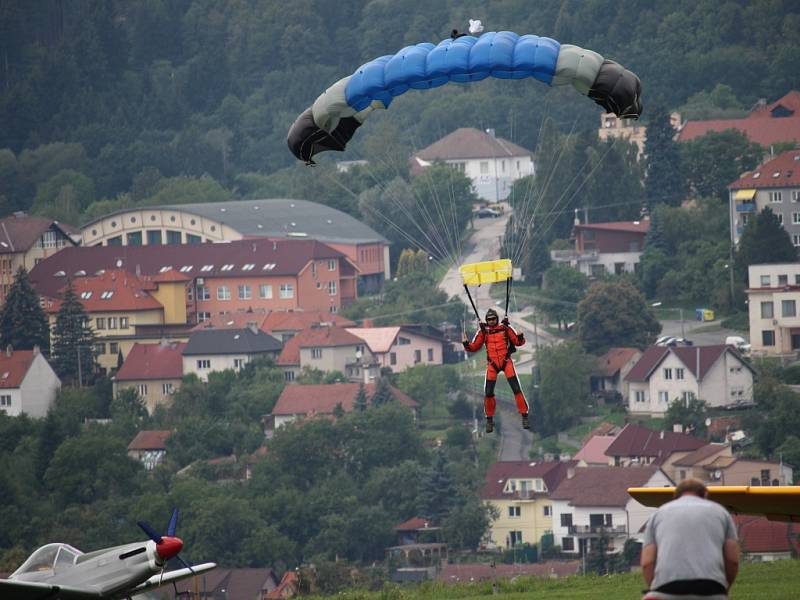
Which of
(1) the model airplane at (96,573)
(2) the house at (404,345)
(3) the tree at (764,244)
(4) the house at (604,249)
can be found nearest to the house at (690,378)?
(2) the house at (404,345)

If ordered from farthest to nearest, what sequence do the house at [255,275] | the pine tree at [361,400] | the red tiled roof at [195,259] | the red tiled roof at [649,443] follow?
the red tiled roof at [195,259] < the house at [255,275] < the pine tree at [361,400] < the red tiled roof at [649,443]

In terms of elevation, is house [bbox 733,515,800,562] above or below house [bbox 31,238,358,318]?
below

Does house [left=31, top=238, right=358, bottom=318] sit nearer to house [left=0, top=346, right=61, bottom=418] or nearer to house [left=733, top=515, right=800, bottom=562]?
house [left=0, top=346, right=61, bottom=418]

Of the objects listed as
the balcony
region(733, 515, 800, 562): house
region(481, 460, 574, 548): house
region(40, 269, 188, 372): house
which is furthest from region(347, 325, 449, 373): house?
region(733, 515, 800, 562): house

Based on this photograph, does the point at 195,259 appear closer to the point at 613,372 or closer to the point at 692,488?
the point at 613,372

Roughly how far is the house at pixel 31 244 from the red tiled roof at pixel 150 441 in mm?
43375

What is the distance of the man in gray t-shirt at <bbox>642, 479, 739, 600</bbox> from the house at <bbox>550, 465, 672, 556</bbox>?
2219 inches

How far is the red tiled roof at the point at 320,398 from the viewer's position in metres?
90.9

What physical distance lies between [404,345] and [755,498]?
85779 mm

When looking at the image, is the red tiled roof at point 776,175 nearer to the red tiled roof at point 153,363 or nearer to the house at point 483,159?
the house at point 483,159

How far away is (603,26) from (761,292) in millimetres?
80587

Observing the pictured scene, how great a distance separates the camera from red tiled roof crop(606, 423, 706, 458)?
249 ft

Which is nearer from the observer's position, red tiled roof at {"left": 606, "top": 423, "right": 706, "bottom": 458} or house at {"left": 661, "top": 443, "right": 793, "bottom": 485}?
house at {"left": 661, "top": 443, "right": 793, "bottom": 485}

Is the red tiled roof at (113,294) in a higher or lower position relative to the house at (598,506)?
higher
